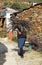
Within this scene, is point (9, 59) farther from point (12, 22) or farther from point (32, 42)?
point (12, 22)

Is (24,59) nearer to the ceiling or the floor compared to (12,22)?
nearer to the ceiling

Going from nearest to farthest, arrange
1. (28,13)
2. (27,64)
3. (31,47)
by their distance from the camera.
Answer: (27,64)
(31,47)
(28,13)

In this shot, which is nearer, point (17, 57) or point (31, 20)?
point (17, 57)

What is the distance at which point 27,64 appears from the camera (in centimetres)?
1291

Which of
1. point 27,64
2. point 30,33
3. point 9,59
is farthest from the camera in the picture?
point 30,33

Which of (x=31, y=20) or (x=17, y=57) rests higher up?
(x=17, y=57)

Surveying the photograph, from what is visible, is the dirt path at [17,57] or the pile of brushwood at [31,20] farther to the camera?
the pile of brushwood at [31,20]

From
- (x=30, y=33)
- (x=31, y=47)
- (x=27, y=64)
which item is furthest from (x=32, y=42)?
(x=27, y=64)

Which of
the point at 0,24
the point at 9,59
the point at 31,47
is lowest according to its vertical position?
the point at 0,24

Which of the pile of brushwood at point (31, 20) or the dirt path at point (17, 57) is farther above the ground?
the dirt path at point (17, 57)

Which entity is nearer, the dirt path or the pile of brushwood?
the dirt path

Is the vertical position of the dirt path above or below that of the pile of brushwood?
above

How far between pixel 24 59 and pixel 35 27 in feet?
26.5

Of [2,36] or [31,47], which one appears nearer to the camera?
[31,47]
